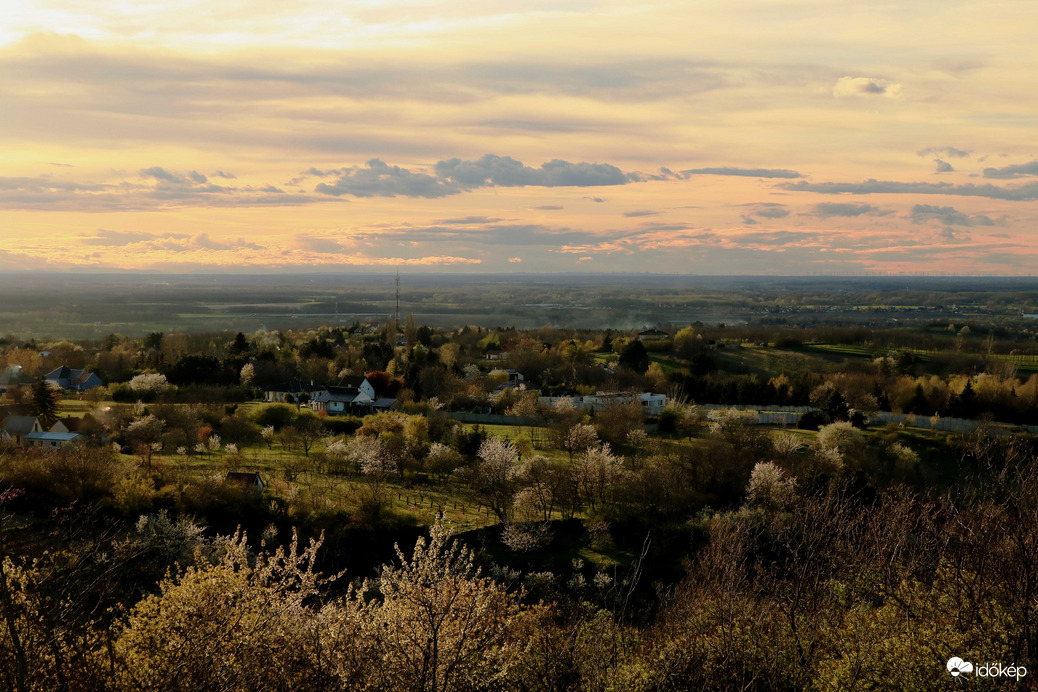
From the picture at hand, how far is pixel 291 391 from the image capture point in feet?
189

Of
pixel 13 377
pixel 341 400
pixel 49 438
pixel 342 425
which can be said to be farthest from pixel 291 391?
pixel 13 377

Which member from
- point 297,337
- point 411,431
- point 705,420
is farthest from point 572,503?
point 297,337

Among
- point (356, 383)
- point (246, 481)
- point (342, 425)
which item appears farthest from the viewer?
point (356, 383)

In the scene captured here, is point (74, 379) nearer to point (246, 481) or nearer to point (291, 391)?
point (291, 391)

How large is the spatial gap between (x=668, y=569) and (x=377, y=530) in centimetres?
1081

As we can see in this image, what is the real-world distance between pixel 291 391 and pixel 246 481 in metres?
27.0

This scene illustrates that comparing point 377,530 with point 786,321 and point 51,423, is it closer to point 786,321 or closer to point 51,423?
point 51,423

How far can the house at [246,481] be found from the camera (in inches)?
1203

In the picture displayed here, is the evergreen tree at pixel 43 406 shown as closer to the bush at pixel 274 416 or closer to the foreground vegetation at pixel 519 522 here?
the foreground vegetation at pixel 519 522

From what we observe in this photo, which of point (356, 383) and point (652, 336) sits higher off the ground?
point (652, 336)

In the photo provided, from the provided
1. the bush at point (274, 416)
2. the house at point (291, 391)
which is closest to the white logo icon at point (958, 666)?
the bush at point (274, 416)

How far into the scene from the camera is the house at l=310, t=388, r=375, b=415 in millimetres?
53841

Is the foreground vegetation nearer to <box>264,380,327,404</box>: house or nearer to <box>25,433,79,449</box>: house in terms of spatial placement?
<box>25,433,79,449</box>: house

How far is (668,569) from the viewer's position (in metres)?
27.9
